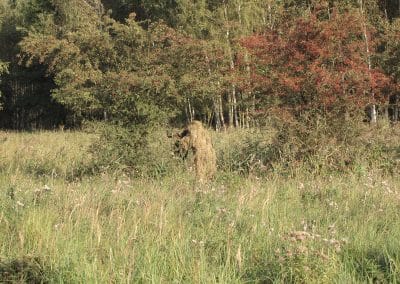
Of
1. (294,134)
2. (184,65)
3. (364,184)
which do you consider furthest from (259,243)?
(184,65)

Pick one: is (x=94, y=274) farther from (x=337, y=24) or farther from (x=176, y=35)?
(x=337, y=24)

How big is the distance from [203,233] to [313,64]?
640cm

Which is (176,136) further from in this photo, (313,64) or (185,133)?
(313,64)

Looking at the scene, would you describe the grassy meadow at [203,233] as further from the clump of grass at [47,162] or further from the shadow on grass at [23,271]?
the clump of grass at [47,162]

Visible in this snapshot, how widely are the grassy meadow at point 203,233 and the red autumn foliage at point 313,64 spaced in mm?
3006

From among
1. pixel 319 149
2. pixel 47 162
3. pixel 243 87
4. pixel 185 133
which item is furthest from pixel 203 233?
pixel 47 162

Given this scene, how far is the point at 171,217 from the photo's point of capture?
5059mm

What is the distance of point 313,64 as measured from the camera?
10.0m

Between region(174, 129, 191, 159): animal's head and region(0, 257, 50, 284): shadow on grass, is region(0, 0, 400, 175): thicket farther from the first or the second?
region(0, 257, 50, 284): shadow on grass

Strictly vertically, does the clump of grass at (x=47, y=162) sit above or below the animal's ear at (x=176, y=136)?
below

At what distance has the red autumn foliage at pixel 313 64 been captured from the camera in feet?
32.5

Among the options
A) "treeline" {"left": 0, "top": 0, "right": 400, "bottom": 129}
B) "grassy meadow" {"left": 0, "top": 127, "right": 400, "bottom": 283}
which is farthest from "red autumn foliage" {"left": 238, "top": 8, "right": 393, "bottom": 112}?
"grassy meadow" {"left": 0, "top": 127, "right": 400, "bottom": 283}

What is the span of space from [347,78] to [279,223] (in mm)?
6130

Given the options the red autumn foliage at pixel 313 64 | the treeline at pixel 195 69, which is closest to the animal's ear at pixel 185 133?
the treeline at pixel 195 69
